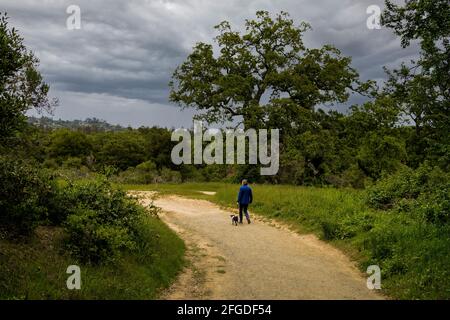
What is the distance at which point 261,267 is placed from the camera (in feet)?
39.6

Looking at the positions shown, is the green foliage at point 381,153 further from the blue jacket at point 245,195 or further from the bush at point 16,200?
the bush at point 16,200

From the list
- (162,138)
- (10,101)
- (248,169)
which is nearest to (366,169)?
(248,169)

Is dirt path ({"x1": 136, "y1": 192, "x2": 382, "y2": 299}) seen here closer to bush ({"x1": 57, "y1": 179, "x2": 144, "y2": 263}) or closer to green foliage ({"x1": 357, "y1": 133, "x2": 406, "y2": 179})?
bush ({"x1": 57, "y1": 179, "x2": 144, "y2": 263})

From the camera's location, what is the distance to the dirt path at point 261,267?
9.94m

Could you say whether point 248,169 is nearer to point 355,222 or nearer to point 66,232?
point 355,222

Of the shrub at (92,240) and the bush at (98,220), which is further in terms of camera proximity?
the bush at (98,220)

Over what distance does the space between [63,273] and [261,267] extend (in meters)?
5.43

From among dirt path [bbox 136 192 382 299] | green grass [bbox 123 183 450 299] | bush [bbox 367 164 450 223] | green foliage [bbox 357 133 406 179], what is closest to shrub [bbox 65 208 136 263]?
dirt path [bbox 136 192 382 299]

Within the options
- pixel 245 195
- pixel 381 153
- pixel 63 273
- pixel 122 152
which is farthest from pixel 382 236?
pixel 122 152

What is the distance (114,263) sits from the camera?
33.9 feet

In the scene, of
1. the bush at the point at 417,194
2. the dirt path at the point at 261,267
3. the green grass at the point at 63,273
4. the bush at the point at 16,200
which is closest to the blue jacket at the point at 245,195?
the dirt path at the point at 261,267

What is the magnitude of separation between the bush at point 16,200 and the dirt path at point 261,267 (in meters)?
3.79

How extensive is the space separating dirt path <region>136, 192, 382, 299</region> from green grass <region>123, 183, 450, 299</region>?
2.02 feet
